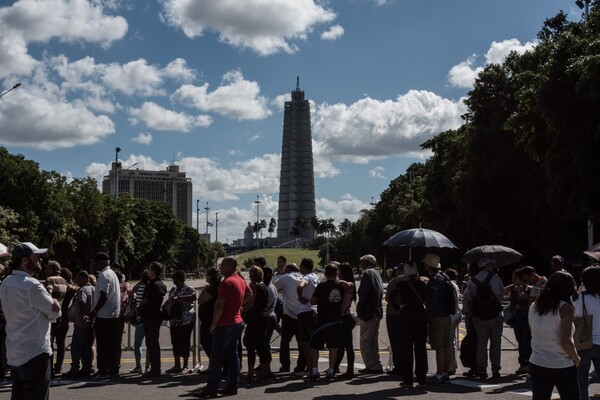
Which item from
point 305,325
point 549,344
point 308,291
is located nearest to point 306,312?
point 305,325

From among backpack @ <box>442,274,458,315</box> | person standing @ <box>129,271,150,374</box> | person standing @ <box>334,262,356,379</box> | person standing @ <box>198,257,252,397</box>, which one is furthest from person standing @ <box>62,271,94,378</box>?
backpack @ <box>442,274,458,315</box>

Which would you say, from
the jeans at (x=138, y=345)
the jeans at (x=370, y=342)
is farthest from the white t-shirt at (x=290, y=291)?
the jeans at (x=138, y=345)

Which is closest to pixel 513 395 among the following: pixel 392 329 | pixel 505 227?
pixel 392 329

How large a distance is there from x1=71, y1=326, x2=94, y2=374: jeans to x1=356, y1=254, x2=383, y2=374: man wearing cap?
4.09m


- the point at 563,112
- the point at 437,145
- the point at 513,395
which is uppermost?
the point at 437,145

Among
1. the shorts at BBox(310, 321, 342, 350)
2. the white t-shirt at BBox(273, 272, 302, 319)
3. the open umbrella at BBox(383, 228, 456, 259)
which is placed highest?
the open umbrella at BBox(383, 228, 456, 259)

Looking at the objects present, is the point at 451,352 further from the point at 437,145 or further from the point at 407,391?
the point at 437,145

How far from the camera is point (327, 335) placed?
1177cm

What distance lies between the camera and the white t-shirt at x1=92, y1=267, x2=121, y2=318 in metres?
11.9

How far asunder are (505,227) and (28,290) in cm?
3791

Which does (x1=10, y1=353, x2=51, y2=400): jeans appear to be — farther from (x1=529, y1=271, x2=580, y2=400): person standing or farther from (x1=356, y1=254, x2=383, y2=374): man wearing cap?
(x1=356, y1=254, x2=383, y2=374): man wearing cap

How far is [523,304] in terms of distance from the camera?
41.9 feet

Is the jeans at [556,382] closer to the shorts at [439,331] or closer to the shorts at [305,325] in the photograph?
the shorts at [439,331]

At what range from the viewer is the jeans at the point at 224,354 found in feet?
33.7
